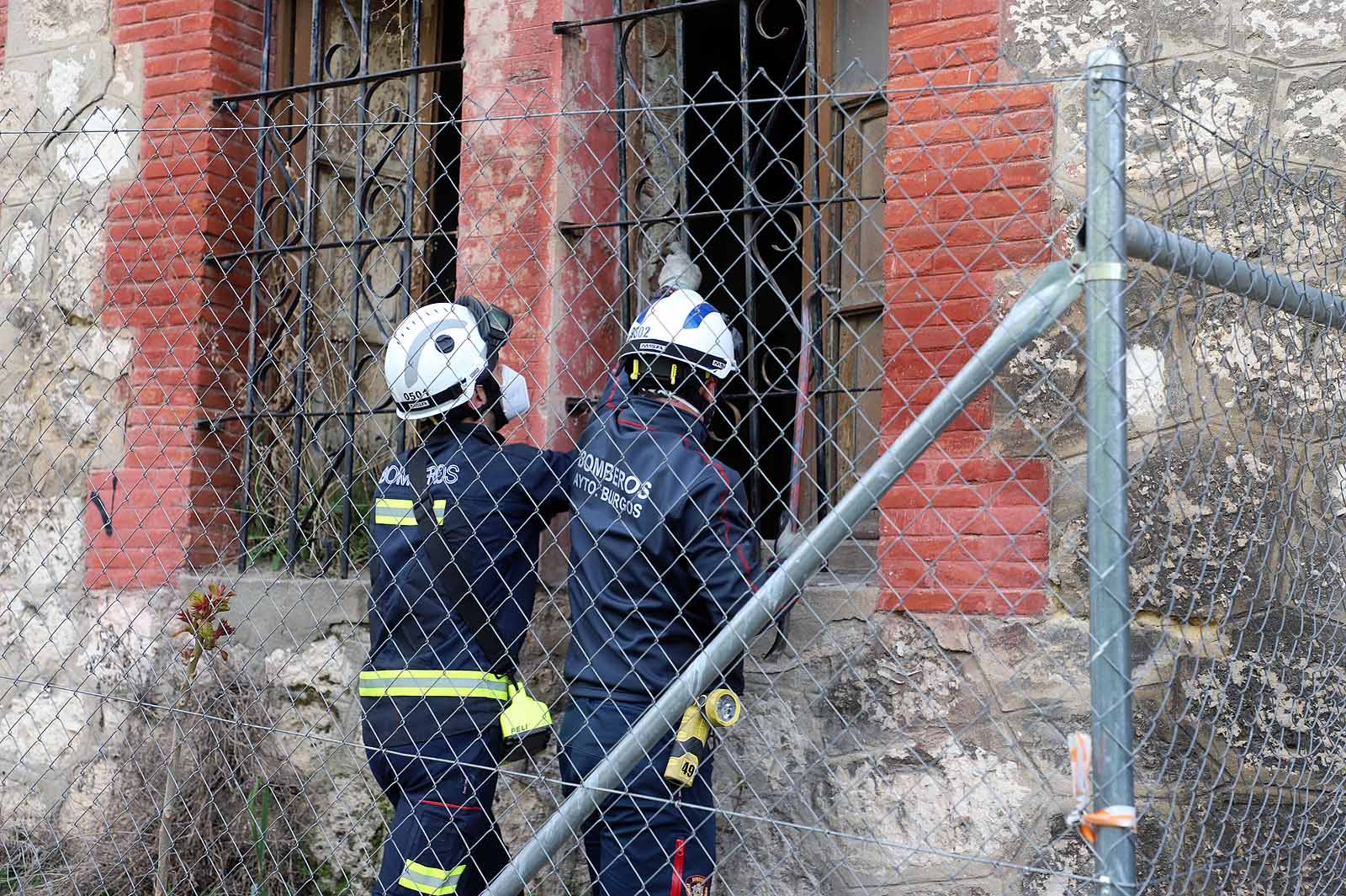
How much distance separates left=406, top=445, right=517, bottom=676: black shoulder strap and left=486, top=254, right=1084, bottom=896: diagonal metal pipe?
0.54 metres

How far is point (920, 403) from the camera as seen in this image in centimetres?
344

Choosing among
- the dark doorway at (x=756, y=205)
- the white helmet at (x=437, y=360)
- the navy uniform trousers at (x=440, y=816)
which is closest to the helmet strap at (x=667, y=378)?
the dark doorway at (x=756, y=205)

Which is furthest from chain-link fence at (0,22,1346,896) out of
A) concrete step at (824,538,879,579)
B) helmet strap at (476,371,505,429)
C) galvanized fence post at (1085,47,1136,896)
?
helmet strap at (476,371,505,429)

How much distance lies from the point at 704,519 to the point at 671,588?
0.74 feet

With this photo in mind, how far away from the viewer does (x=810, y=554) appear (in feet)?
8.09

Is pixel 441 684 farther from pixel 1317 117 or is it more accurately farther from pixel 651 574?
pixel 1317 117

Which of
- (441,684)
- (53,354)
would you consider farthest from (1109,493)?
(53,354)

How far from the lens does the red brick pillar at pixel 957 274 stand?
10.8 ft

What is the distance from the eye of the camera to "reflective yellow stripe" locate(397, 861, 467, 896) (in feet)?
10.4

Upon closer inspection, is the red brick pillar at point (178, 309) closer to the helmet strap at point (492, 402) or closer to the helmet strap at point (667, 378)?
the helmet strap at point (492, 402)

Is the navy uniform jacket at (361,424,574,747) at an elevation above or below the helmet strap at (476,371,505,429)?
below

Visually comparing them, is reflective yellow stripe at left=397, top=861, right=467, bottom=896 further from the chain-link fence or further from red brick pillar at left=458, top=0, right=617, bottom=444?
red brick pillar at left=458, top=0, right=617, bottom=444

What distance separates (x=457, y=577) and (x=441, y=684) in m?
0.28

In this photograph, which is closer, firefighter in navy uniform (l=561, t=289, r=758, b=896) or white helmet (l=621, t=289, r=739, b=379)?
firefighter in navy uniform (l=561, t=289, r=758, b=896)
